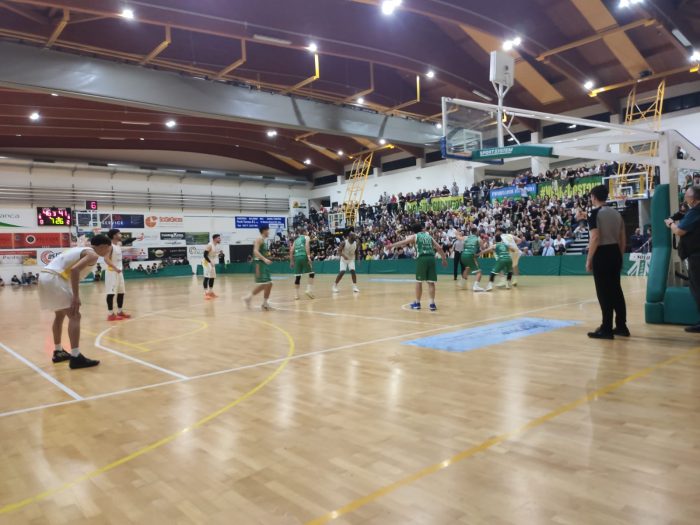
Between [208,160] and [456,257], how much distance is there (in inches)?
975

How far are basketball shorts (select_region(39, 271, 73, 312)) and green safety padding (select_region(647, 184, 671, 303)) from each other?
7733 mm

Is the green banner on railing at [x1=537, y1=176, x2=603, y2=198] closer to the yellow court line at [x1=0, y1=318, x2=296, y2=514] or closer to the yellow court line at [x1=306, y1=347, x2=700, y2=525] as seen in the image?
the yellow court line at [x1=306, y1=347, x2=700, y2=525]

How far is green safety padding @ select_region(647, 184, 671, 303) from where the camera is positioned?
6.91 meters

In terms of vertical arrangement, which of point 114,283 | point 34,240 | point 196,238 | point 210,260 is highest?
point 196,238

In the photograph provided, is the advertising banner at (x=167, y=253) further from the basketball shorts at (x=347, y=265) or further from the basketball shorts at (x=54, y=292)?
the basketball shorts at (x=54, y=292)

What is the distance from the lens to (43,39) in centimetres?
1260

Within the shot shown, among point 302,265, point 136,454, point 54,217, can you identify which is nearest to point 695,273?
point 136,454

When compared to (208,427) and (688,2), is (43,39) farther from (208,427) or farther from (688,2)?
(688,2)

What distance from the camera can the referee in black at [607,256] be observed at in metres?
5.99

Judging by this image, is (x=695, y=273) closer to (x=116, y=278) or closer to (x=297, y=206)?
(x=116, y=278)

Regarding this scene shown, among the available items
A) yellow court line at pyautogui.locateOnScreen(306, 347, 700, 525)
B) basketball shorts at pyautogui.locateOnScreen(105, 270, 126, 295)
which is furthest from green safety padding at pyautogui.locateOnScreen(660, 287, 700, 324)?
basketball shorts at pyautogui.locateOnScreen(105, 270, 126, 295)

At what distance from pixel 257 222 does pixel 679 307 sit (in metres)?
35.3

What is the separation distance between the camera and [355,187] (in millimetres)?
36938

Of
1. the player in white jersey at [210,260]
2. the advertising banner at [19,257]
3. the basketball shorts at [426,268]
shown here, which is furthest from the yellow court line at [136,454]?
the advertising banner at [19,257]
